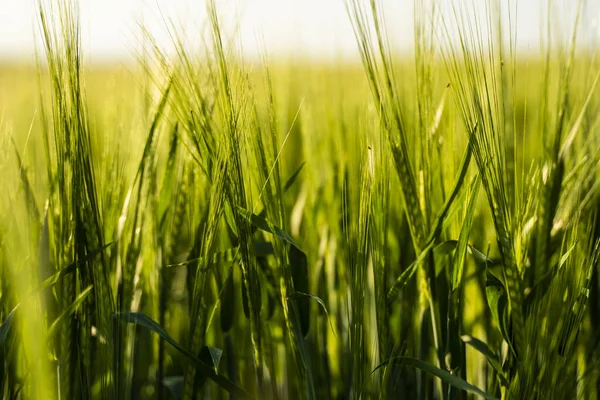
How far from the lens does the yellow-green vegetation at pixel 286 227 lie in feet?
1.94

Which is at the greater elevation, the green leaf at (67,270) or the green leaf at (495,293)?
the green leaf at (67,270)

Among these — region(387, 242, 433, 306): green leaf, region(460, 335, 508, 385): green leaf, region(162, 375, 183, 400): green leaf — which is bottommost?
region(162, 375, 183, 400): green leaf

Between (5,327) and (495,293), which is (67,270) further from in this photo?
(495,293)

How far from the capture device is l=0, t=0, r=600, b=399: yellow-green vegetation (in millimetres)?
590

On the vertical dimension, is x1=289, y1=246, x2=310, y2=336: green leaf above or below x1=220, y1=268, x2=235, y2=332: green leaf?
above

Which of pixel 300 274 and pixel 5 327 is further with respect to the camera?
pixel 300 274

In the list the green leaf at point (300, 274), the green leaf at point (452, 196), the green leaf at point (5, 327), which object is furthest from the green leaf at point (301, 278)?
the green leaf at point (5, 327)

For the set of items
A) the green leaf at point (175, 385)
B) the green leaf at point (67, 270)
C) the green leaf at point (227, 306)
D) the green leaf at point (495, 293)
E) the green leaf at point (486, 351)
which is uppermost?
the green leaf at point (67, 270)

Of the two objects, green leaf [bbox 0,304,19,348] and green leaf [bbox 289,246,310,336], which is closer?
green leaf [bbox 0,304,19,348]

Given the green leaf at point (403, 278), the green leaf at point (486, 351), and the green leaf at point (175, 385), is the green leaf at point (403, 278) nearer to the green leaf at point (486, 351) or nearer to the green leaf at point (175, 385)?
the green leaf at point (486, 351)

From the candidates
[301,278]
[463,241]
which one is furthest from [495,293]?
[301,278]

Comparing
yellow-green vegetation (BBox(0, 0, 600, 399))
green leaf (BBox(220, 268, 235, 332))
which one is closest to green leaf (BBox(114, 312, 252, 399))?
yellow-green vegetation (BBox(0, 0, 600, 399))

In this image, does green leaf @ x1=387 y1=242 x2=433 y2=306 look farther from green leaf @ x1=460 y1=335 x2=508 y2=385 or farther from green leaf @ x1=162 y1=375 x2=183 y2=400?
green leaf @ x1=162 y1=375 x2=183 y2=400

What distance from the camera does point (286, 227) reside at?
683 mm
